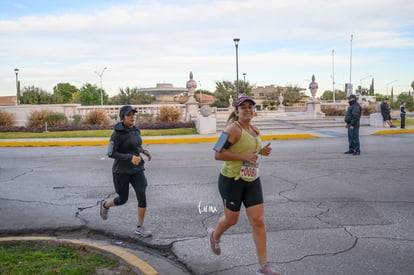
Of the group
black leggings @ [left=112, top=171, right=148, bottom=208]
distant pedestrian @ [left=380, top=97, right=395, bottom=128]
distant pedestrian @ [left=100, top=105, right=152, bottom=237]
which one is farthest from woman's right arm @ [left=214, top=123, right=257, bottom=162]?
distant pedestrian @ [left=380, top=97, right=395, bottom=128]

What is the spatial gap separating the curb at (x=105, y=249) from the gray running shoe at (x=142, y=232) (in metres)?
0.50

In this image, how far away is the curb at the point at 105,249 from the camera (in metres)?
4.10

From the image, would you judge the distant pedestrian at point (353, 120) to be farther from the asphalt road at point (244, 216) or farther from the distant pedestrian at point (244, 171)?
the distant pedestrian at point (244, 171)

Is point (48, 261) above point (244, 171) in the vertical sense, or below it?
below

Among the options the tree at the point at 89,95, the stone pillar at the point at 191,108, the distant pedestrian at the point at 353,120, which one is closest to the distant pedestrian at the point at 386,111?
the stone pillar at the point at 191,108

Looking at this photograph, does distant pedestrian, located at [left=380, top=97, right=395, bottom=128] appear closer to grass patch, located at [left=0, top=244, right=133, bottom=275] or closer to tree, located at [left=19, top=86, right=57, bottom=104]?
grass patch, located at [left=0, top=244, right=133, bottom=275]

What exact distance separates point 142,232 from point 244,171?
74.4 inches

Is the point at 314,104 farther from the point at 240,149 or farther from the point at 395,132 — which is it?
the point at 240,149

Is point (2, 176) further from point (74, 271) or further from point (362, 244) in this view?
point (362, 244)

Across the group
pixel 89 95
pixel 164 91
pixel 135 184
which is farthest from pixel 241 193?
pixel 89 95

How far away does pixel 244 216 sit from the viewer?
610 cm

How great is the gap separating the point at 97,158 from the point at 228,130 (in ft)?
31.2

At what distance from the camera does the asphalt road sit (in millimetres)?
4492

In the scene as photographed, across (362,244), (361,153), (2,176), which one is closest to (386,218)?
(362,244)
